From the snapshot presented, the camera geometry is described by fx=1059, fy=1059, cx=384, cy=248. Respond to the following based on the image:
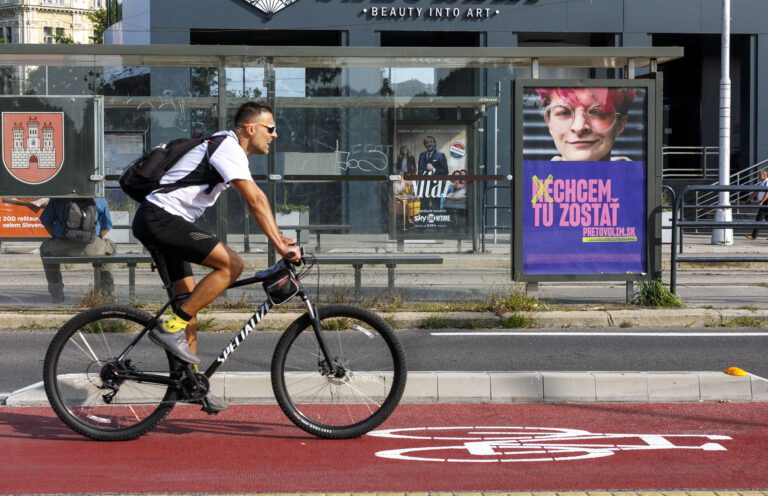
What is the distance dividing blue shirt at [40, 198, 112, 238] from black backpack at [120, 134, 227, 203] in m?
6.19

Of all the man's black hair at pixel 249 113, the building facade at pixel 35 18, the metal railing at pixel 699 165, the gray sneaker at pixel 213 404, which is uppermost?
the building facade at pixel 35 18

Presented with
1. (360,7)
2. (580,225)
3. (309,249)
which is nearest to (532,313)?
(580,225)

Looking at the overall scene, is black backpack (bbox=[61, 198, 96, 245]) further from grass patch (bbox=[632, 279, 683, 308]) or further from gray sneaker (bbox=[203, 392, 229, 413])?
gray sneaker (bbox=[203, 392, 229, 413])

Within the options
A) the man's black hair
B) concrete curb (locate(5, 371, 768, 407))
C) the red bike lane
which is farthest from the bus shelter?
the man's black hair

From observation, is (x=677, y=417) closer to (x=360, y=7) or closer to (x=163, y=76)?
(x=163, y=76)

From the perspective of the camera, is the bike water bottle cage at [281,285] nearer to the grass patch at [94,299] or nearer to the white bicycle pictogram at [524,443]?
the white bicycle pictogram at [524,443]

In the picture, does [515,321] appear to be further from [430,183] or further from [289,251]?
[289,251]

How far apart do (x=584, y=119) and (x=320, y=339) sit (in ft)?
22.1

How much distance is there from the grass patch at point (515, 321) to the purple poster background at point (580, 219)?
103 cm

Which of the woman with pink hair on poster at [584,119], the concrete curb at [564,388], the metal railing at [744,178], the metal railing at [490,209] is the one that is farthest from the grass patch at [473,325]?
the metal railing at [744,178]

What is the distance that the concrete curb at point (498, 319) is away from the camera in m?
10.4

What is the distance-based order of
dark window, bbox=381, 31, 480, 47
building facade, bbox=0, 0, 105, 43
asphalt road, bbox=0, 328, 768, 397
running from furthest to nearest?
1. building facade, bbox=0, 0, 105, 43
2. dark window, bbox=381, 31, 480, 47
3. asphalt road, bbox=0, 328, 768, 397

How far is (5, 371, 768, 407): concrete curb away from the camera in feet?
21.8

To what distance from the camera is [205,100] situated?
38.3 feet
